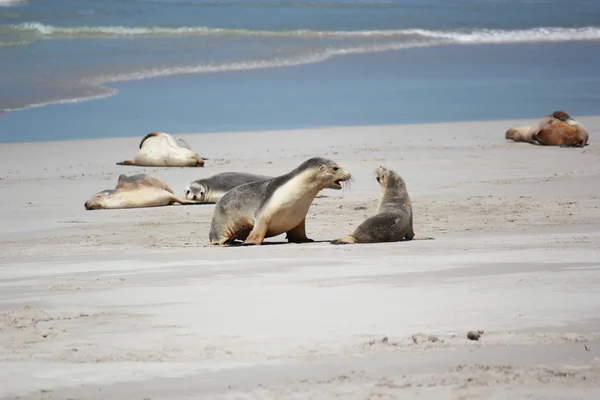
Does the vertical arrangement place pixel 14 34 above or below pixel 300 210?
above

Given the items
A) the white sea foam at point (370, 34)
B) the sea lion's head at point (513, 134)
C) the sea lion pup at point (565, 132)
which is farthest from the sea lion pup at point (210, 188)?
the white sea foam at point (370, 34)

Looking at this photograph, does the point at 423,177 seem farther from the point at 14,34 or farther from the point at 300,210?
the point at 14,34

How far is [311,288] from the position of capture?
613 centimetres

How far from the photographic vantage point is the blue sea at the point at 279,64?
20.9 meters

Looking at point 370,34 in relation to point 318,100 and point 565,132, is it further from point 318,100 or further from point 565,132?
point 565,132

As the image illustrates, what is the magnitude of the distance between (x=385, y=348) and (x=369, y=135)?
529 inches

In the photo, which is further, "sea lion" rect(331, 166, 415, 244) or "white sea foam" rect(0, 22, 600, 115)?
"white sea foam" rect(0, 22, 600, 115)

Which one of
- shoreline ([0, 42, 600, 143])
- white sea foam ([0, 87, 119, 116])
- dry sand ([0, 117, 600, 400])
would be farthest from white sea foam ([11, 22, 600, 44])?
dry sand ([0, 117, 600, 400])

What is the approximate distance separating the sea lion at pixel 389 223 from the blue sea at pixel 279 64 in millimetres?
9571

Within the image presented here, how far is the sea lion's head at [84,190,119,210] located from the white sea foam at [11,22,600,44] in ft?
77.5

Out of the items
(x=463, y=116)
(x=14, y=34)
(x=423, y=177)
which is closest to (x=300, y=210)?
(x=423, y=177)

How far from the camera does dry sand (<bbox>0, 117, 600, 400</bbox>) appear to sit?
4270 mm

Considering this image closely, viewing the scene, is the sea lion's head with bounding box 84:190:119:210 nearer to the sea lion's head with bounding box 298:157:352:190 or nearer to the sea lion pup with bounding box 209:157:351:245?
the sea lion pup with bounding box 209:157:351:245

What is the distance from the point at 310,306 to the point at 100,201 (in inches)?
266
